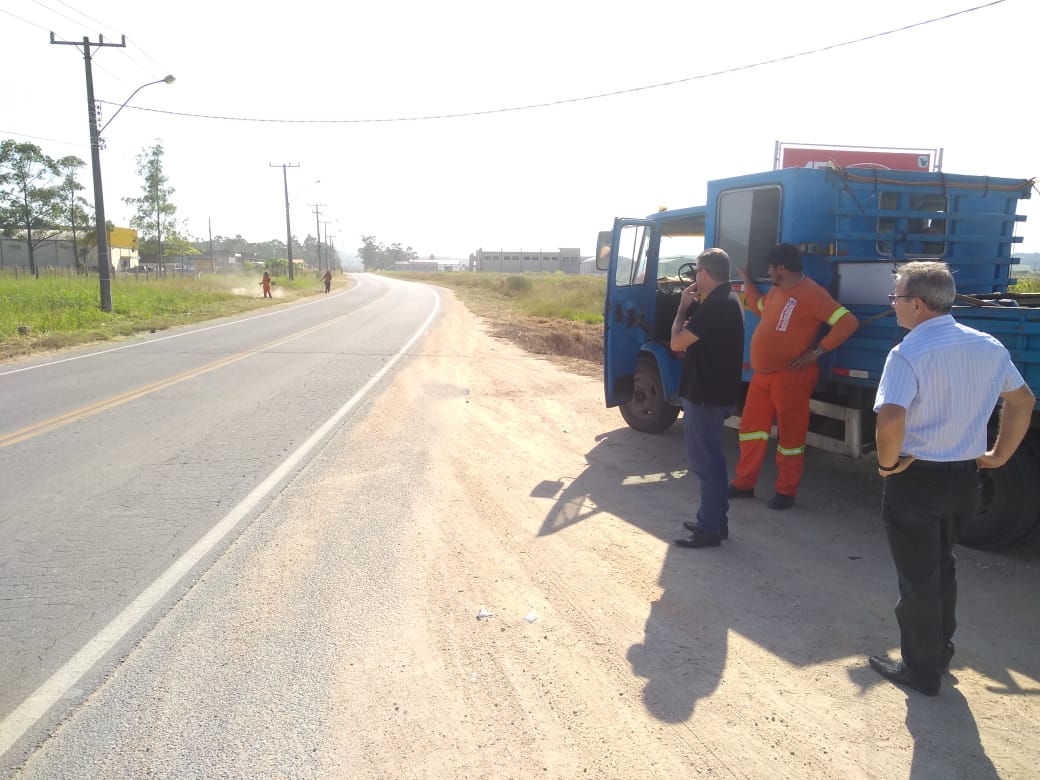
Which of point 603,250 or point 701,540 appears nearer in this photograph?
point 701,540

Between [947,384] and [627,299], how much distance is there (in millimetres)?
4761

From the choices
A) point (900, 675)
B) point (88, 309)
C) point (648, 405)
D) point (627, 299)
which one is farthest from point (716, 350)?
point (88, 309)

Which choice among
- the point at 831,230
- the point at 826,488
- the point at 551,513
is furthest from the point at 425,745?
the point at 831,230

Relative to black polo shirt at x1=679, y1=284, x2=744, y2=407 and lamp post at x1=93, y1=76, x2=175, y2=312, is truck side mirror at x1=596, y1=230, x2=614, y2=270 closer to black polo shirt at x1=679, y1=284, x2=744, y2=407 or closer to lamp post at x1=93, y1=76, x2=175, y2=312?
black polo shirt at x1=679, y1=284, x2=744, y2=407

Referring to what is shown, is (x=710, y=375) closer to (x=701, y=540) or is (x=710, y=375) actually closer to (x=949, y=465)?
(x=701, y=540)

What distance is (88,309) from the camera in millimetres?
22844

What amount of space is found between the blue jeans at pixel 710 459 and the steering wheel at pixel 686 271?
2.70m

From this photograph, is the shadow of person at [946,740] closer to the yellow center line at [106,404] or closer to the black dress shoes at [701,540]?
the black dress shoes at [701,540]

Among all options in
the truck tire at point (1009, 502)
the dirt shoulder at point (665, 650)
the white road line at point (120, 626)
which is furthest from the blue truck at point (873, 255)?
the white road line at point (120, 626)

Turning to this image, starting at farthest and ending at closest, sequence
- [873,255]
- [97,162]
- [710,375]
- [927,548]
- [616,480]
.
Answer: [97,162] → [616,480] → [873,255] → [710,375] → [927,548]

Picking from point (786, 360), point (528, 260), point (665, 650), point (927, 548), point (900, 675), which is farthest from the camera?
point (528, 260)

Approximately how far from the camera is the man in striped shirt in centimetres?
292

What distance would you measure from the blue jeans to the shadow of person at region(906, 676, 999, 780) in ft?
5.67

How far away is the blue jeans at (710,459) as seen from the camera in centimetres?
474
